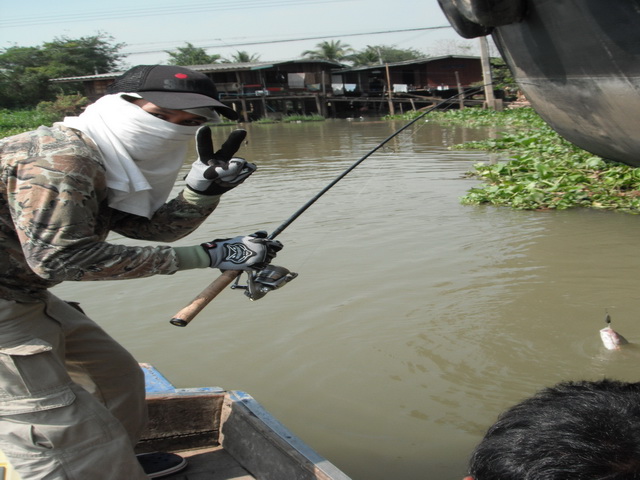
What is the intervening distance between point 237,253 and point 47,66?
168ft

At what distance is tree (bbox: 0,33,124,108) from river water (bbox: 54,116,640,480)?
41.7 meters

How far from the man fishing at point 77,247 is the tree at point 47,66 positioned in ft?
148

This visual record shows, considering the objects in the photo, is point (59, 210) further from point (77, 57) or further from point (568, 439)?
point (77, 57)

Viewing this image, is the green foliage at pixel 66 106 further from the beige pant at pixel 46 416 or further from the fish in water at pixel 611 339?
the beige pant at pixel 46 416

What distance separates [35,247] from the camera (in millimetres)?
2029

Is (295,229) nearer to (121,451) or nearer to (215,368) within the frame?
(215,368)

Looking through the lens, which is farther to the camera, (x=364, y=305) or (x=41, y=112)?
(x=41, y=112)

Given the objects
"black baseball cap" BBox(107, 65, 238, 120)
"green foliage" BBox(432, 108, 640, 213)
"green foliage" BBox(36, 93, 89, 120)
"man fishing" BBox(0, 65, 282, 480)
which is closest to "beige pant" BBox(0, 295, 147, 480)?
"man fishing" BBox(0, 65, 282, 480)

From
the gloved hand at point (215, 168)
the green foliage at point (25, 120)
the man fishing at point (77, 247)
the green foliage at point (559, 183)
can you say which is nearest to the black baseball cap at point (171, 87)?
the man fishing at point (77, 247)

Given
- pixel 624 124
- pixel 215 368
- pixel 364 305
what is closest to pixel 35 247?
pixel 624 124

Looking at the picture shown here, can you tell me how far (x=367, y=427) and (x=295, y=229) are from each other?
4540 mm

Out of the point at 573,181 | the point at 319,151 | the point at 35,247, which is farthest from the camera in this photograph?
the point at 319,151

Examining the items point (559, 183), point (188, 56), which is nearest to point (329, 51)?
point (188, 56)

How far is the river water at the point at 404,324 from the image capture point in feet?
12.4
